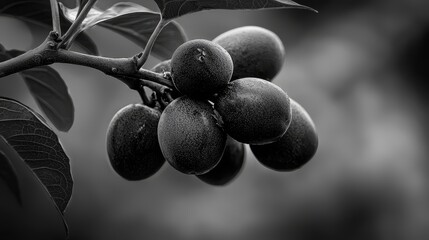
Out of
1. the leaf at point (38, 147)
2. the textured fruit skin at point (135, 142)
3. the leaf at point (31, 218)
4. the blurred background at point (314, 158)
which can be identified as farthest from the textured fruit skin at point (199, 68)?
the leaf at point (31, 218)

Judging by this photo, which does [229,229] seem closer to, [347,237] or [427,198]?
[347,237]

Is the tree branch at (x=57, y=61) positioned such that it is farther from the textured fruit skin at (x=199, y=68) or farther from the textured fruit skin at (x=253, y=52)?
the textured fruit skin at (x=253, y=52)

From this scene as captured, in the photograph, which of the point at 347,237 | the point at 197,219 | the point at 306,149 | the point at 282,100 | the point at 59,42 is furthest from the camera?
the point at 347,237

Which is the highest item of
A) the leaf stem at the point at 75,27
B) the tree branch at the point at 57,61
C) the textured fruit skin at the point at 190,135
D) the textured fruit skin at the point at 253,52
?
the leaf stem at the point at 75,27

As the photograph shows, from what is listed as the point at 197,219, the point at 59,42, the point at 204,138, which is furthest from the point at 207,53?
the point at 197,219

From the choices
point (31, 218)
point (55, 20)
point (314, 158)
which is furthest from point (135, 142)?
point (314, 158)

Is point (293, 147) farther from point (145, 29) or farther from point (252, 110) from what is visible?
point (145, 29)
